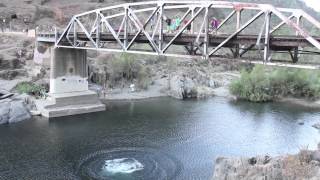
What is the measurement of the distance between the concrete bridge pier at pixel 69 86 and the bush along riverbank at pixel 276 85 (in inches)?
994

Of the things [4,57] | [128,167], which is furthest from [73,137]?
[4,57]

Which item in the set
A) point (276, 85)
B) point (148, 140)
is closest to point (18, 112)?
point (148, 140)

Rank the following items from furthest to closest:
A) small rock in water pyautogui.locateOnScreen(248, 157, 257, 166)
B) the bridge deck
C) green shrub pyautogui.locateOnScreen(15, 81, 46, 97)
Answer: green shrub pyautogui.locateOnScreen(15, 81, 46, 97), the bridge deck, small rock in water pyautogui.locateOnScreen(248, 157, 257, 166)

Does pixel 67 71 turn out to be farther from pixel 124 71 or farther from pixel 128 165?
pixel 128 165

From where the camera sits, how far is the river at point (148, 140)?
37.9 meters

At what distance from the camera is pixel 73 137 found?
48031 millimetres

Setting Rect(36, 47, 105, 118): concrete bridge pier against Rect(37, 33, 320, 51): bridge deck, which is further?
Rect(36, 47, 105, 118): concrete bridge pier

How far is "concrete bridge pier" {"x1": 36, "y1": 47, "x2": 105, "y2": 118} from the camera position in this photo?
2361 inches

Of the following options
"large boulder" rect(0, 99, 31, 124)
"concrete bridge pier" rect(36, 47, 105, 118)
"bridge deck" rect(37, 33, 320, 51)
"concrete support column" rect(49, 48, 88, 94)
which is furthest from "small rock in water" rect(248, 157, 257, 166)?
"concrete support column" rect(49, 48, 88, 94)

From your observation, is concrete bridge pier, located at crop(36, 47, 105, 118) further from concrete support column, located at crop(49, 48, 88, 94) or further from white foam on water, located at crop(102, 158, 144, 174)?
white foam on water, located at crop(102, 158, 144, 174)

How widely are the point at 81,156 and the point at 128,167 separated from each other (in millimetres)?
5535

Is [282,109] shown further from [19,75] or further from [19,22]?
[19,22]

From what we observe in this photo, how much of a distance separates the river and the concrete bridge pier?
7.42 ft

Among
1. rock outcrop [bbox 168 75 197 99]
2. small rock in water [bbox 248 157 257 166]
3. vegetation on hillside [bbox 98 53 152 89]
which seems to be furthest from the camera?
vegetation on hillside [bbox 98 53 152 89]
